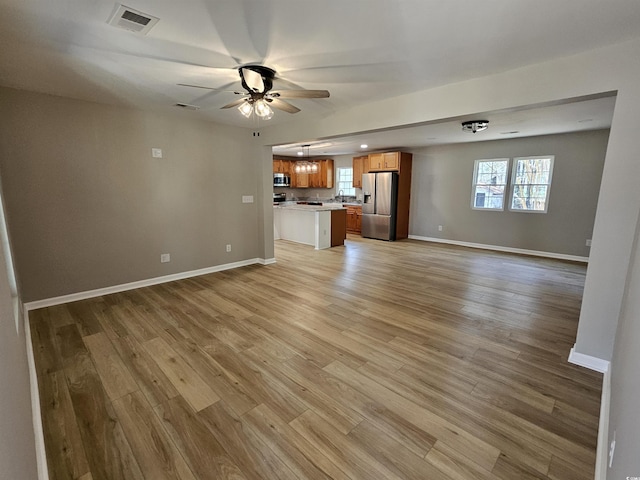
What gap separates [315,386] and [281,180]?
8115 mm

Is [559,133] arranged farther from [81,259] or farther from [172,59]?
[81,259]

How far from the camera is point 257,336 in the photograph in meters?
2.79

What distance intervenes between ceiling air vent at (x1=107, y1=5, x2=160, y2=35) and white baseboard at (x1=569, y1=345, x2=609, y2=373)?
3.95 metres

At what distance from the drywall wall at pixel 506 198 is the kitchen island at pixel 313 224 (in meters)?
2.48

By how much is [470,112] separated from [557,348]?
2.31m

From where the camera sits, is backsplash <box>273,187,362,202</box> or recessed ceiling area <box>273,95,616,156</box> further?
backsplash <box>273,187,362,202</box>

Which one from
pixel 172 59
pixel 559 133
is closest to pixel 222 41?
pixel 172 59

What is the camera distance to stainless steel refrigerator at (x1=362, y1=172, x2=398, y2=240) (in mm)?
7578

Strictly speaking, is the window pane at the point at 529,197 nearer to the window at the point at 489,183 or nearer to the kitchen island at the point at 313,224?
the window at the point at 489,183

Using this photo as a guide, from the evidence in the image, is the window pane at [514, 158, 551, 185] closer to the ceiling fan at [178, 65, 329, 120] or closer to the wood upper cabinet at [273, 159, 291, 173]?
the ceiling fan at [178, 65, 329, 120]

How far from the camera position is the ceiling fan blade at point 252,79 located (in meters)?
2.47

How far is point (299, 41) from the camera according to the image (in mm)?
2098

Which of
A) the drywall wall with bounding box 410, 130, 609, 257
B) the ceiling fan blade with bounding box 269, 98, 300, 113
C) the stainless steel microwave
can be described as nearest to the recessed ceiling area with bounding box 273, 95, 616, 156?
the drywall wall with bounding box 410, 130, 609, 257

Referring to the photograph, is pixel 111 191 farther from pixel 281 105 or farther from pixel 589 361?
pixel 589 361
